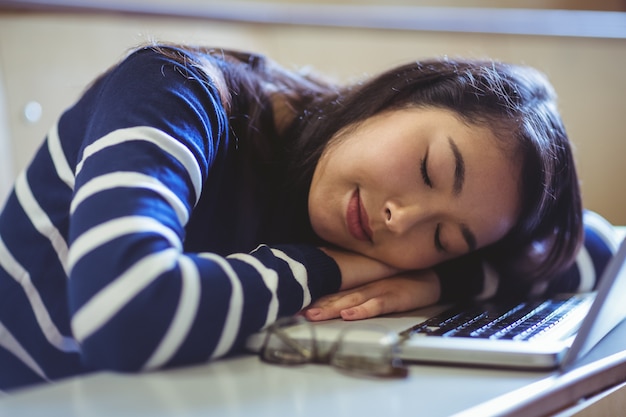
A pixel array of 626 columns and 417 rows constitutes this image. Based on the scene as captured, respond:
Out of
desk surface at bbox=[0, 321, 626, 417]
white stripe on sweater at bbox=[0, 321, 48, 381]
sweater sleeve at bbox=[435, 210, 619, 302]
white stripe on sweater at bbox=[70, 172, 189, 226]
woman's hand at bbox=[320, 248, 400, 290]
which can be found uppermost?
white stripe on sweater at bbox=[70, 172, 189, 226]

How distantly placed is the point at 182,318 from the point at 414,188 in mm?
369

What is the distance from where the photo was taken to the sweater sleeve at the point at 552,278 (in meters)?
1.04

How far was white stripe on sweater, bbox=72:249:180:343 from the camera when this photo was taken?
0.59 m

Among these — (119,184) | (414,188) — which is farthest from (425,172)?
(119,184)

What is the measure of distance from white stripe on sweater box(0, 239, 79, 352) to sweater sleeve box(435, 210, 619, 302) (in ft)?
1.57

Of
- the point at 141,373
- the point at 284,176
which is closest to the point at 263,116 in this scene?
the point at 284,176

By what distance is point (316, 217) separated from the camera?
957mm

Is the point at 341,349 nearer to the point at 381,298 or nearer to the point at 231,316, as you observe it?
the point at 231,316

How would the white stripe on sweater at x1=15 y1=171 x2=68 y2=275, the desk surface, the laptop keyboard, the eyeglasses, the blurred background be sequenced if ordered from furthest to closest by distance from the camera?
the blurred background, the white stripe on sweater at x1=15 y1=171 x2=68 y2=275, the laptop keyboard, the eyeglasses, the desk surface

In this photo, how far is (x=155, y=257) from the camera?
0.62 m

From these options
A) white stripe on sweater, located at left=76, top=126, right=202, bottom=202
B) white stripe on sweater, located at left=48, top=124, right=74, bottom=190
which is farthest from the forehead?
white stripe on sweater, located at left=48, top=124, right=74, bottom=190

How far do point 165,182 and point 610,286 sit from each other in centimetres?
41

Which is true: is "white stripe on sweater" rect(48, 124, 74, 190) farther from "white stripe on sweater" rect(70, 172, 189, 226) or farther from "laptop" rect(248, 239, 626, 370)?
"laptop" rect(248, 239, 626, 370)

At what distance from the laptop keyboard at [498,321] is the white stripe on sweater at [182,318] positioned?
0.72ft
